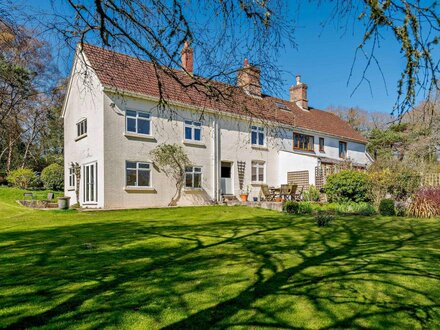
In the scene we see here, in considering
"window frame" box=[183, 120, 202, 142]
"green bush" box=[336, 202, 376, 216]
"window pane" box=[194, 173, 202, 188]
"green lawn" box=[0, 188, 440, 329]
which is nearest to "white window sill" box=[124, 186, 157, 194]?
"window pane" box=[194, 173, 202, 188]

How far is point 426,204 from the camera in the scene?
14078 millimetres

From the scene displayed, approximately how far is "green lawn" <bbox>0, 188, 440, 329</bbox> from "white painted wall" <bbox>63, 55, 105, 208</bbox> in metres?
8.74

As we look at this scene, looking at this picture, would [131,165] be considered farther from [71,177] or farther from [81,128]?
[71,177]

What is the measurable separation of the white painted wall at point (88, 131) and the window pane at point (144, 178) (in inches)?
80.2

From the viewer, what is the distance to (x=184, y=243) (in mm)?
7414

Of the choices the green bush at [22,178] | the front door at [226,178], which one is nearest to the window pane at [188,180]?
the front door at [226,178]

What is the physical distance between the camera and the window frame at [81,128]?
1906 centimetres

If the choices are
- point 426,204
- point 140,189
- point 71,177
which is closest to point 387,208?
point 426,204

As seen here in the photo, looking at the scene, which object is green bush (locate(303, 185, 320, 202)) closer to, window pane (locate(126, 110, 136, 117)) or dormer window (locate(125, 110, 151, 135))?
dormer window (locate(125, 110, 151, 135))

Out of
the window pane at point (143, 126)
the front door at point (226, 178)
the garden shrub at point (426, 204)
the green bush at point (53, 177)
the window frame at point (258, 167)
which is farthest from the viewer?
the green bush at point (53, 177)

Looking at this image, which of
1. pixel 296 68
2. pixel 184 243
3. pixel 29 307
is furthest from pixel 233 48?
pixel 184 243

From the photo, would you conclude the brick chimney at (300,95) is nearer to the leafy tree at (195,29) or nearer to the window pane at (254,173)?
the window pane at (254,173)

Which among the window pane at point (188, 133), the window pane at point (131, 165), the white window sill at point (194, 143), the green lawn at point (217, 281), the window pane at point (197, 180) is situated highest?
the window pane at point (188, 133)

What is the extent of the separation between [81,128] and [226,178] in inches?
368
